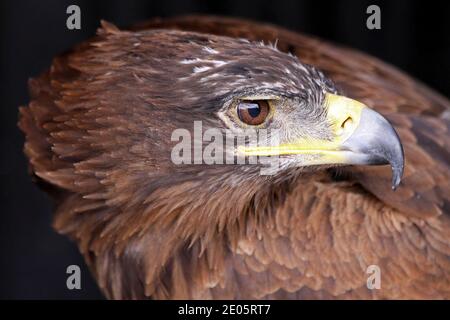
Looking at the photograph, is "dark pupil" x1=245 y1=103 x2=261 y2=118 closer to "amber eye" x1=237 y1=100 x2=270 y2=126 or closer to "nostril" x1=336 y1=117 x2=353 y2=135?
"amber eye" x1=237 y1=100 x2=270 y2=126

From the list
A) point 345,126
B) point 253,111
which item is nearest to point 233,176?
point 253,111

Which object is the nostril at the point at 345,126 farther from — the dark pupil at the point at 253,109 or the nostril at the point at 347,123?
the dark pupil at the point at 253,109

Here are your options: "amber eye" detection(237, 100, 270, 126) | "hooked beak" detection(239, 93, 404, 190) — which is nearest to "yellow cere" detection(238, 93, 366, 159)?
"hooked beak" detection(239, 93, 404, 190)

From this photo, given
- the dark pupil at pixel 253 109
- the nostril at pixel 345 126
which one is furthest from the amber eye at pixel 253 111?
the nostril at pixel 345 126

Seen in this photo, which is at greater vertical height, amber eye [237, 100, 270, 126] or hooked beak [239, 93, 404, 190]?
amber eye [237, 100, 270, 126]

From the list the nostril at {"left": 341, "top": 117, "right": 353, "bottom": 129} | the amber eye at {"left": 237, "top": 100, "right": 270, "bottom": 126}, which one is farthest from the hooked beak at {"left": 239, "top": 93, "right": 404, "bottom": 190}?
the amber eye at {"left": 237, "top": 100, "right": 270, "bottom": 126}

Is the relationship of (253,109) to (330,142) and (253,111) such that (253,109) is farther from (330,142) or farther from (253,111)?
(330,142)

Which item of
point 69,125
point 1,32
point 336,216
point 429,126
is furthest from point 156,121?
point 1,32
